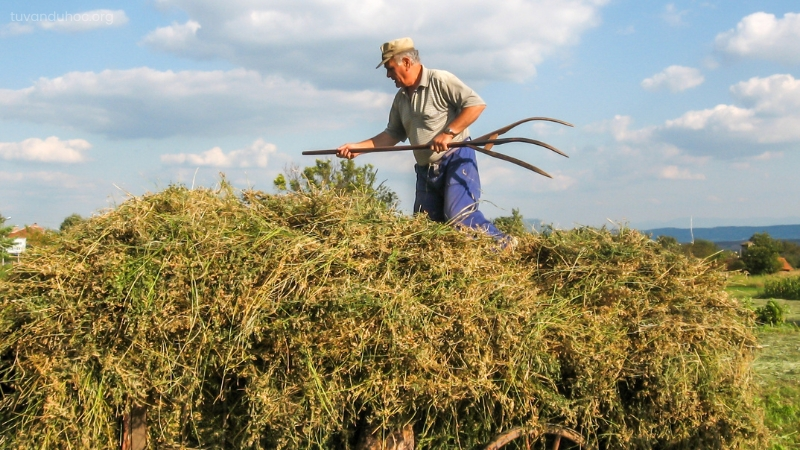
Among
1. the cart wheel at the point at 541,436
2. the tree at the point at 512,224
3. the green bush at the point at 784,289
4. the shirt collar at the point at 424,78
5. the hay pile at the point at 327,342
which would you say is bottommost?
the green bush at the point at 784,289

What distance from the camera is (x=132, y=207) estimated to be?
2971 millimetres

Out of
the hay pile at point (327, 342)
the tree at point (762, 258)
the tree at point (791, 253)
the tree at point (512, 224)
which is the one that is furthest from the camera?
the tree at point (791, 253)

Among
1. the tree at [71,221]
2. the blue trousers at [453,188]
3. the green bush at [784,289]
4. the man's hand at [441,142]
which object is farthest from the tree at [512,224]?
the green bush at [784,289]

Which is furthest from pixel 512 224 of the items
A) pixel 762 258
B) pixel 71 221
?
pixel 762 258

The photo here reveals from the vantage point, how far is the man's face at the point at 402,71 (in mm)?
4277

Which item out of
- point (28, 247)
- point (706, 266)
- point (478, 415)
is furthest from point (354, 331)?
point (706, 266)

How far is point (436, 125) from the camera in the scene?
4.39 meters

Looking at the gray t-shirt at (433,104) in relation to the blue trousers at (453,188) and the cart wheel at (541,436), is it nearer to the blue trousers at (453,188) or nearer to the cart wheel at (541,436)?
the blue trousers at (453,188)

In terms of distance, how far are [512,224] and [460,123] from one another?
2.35ft

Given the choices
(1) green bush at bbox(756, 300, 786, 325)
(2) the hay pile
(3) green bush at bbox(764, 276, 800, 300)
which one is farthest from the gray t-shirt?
(3) green bush at bbox(764, 276, 800, 300)

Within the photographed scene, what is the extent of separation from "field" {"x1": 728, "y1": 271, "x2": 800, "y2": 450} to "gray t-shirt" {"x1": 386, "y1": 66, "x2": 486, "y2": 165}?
6.19 ft

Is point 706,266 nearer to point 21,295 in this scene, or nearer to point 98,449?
point 98,449

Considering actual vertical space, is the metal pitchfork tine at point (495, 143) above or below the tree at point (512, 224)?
above

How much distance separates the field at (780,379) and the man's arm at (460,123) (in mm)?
1735
